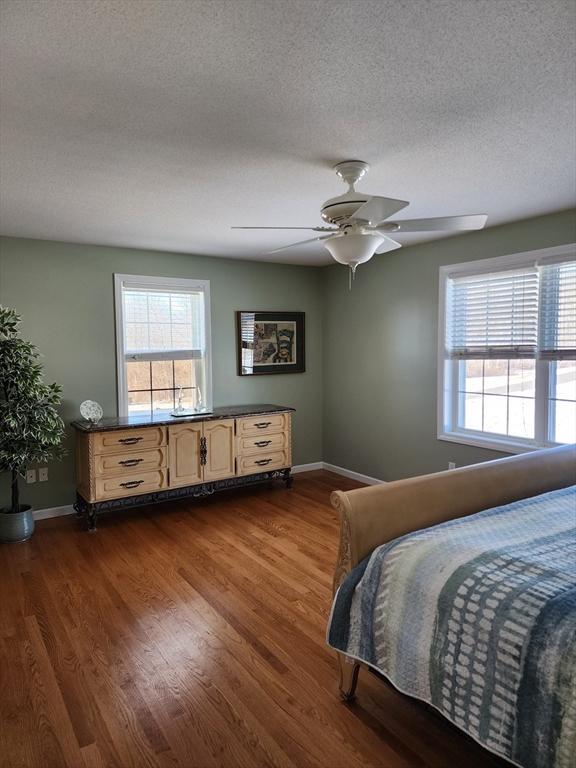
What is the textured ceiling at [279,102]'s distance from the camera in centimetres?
142

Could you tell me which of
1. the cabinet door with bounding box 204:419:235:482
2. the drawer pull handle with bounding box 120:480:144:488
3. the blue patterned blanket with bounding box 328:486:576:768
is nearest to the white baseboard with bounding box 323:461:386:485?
the cabinet door with bounding box 204:419:235:482

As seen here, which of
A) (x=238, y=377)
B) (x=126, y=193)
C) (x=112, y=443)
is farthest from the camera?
(x=238, y=377)

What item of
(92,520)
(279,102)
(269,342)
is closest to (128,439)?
(92,520)

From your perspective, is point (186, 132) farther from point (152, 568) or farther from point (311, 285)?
point (311, 285)

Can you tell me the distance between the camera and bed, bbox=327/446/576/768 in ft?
4.49

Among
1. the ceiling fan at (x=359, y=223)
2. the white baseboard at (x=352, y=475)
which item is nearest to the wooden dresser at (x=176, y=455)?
the white baseboard at (x=352, y=475)

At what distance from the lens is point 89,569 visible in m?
3.25

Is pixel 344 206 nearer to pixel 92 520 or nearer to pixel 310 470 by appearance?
pixel 92 520

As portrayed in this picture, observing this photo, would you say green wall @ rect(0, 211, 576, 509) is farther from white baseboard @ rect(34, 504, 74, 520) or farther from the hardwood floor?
the hardwood floor

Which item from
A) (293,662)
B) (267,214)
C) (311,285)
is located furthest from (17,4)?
(311,285)

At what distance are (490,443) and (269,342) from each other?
2.51 meters

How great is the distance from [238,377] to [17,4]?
402 cm

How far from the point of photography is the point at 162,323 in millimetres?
4730

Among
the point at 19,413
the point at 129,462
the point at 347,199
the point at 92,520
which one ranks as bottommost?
the point at 92,520
